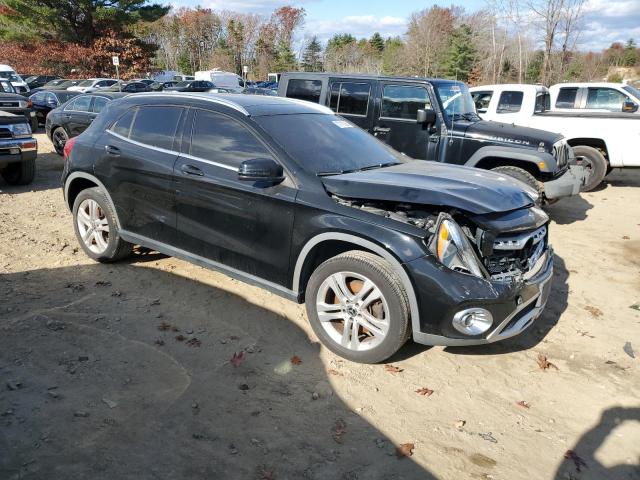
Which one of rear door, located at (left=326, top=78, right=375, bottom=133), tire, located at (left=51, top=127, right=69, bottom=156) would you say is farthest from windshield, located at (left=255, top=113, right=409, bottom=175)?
tire, located at (left=51, top=127, right=69, bottom=156)

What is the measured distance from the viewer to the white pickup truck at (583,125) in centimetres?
949

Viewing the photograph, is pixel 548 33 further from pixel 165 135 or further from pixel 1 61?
pixel 1 61

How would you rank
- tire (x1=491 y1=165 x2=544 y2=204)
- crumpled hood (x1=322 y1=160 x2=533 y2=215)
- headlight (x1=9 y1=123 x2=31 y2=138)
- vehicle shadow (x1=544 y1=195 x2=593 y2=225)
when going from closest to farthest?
crumpled hood (x1=322 y1=160 x2=533 y2=215)
tire (x1=491 y1=165 x2=544 y2=204)
vehicle shadow (x1=544 y1=195 x2=593 y2=225)
headlight (x1=9 y1=123 x2=31 y2=138)

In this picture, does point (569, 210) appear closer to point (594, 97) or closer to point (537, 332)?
point (594, 97)

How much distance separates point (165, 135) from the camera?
4.48 metres

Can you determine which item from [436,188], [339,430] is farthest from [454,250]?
[339,430]

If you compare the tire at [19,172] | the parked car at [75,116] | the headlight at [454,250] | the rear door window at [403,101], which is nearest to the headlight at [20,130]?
the tire at [19,172]

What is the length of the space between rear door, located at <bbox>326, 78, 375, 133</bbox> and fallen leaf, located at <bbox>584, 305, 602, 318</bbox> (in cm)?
410

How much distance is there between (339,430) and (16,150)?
25.7ft

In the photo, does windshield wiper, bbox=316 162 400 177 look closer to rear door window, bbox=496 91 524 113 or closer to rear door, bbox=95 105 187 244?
rear door, bbox=95 105 187 244

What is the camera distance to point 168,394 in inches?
124

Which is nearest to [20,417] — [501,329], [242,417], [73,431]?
[73,431]

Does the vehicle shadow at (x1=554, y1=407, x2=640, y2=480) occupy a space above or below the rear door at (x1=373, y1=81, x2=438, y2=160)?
below

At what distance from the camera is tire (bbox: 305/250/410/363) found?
329cm
